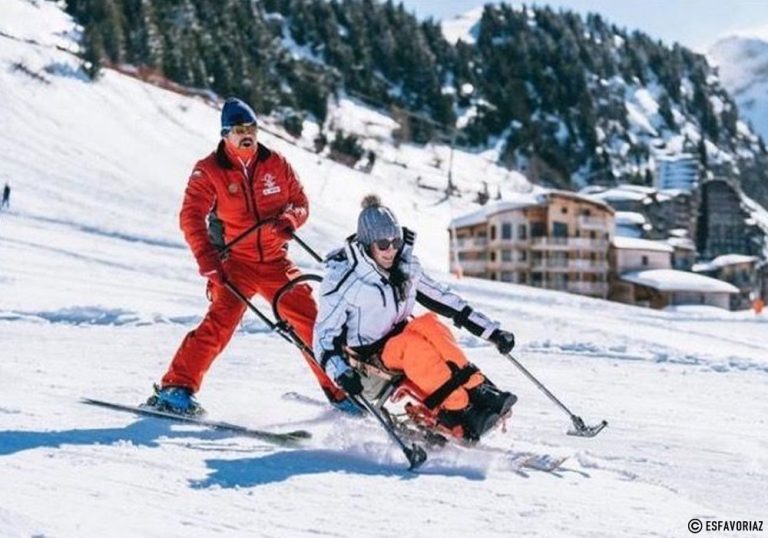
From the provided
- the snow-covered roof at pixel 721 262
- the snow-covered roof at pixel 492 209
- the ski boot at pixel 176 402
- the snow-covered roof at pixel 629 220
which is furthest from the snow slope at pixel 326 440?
the snow-covered roof at pixel 721 262

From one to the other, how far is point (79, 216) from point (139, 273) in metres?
6.98

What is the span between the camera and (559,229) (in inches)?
1850

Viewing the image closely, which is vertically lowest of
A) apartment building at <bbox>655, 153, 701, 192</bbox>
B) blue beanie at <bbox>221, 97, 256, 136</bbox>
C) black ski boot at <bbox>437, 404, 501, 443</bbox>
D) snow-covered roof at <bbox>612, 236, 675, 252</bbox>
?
black ski boot at <bbox>437, 404, 501, 443</bbox>

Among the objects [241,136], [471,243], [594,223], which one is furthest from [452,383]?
[594,223]

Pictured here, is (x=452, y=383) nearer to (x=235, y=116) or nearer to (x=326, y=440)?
(x=326, y=440)

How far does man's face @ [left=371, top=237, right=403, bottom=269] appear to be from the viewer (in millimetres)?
4531

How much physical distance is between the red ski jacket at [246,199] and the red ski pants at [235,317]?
82 millimetres

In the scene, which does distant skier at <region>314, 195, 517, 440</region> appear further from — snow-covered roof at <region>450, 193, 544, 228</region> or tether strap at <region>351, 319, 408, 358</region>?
snow-covered roof at <region>450, 193, 544, 228</region>

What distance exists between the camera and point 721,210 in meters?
71.5

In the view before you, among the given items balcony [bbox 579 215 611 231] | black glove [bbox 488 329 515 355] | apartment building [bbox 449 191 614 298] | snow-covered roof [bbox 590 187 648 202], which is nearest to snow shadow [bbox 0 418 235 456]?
black glove [bbox 488 329 515 355]

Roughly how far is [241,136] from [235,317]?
988mm

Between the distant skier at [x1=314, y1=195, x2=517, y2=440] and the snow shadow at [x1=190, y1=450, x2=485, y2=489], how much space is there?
0.32m

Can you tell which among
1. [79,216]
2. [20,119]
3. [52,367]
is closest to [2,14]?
[20,119]

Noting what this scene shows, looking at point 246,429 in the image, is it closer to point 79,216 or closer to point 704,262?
point 79,216
